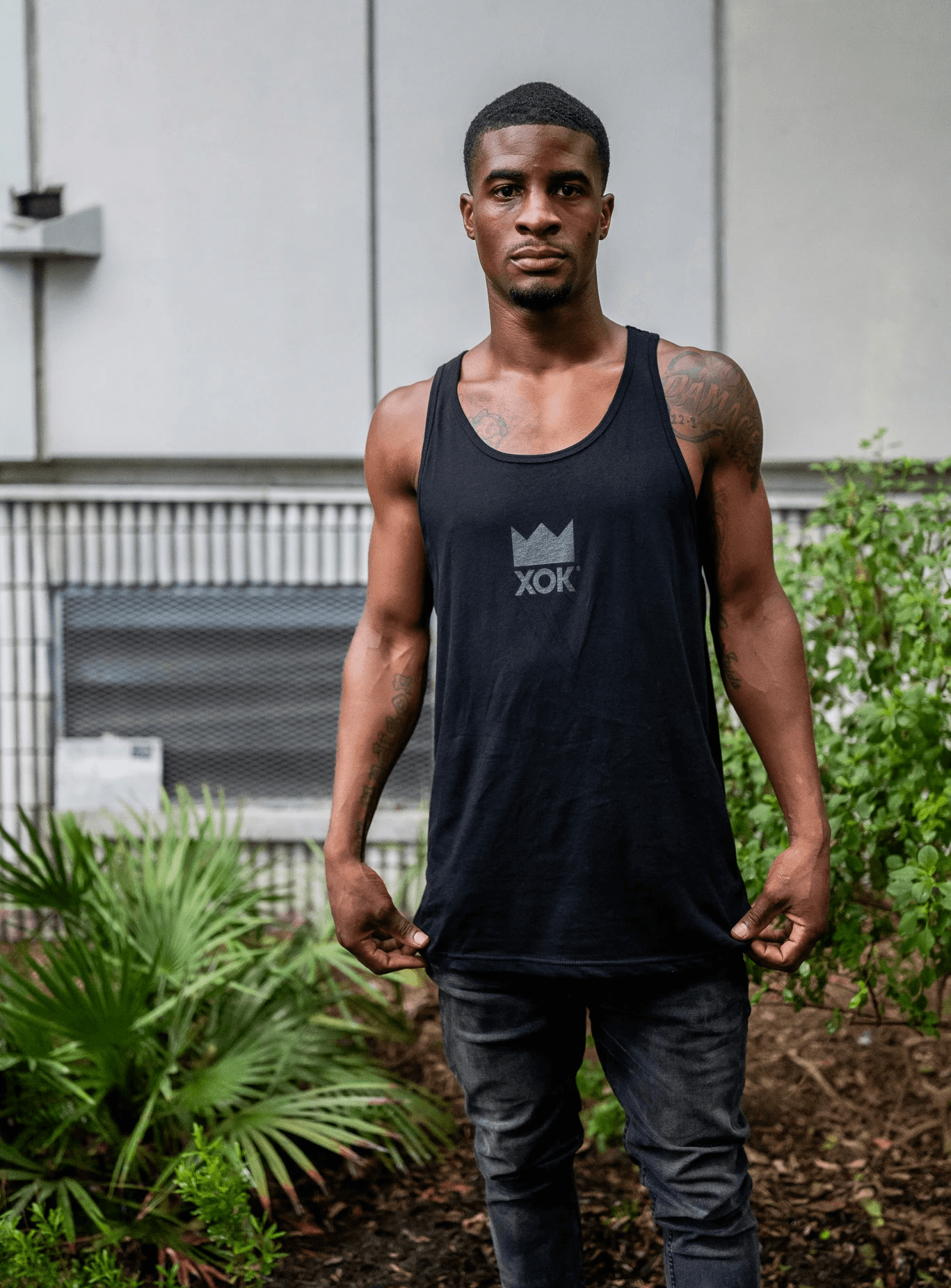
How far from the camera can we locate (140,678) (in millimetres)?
5078

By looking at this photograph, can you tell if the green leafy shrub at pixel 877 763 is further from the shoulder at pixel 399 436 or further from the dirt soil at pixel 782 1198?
the shoulder at pixel 399 436

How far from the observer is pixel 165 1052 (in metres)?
2.90

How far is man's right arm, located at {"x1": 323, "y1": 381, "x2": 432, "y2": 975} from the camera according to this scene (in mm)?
1950

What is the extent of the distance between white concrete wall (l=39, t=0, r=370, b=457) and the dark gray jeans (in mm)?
3276

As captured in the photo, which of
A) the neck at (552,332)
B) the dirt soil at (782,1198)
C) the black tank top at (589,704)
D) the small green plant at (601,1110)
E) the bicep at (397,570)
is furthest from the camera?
the small green plant at (601,1110)

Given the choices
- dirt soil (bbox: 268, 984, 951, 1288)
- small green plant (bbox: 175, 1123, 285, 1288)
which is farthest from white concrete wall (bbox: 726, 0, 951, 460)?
small green plant (bbox: 175, 1123, 285, 1288)

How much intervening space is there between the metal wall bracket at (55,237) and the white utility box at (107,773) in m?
2.00

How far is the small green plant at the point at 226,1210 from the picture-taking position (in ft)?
6.91

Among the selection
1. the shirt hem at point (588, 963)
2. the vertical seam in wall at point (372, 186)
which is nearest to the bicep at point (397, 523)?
the shirt hem at point (588, 963)

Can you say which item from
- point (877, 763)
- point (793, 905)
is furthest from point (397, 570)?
point (877, 763)

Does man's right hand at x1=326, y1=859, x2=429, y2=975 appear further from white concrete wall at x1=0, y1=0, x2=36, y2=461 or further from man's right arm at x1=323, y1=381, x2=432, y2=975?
white concrete wall at x1=0, y1=0, x2=36, y2=461

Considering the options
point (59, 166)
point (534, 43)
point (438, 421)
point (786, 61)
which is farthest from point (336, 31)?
point (438, 421)

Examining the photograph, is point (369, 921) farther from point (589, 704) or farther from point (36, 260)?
point (36, 260)

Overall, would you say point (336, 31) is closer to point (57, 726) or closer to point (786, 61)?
point (786, 61)
